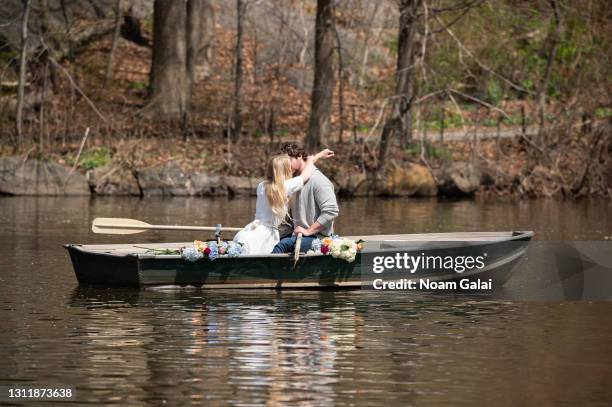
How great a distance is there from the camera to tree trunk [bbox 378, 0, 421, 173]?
29219mm

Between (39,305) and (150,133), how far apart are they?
60.5 feet

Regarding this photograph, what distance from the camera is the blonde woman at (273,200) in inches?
544

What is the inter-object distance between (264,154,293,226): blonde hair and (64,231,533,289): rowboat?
564mm

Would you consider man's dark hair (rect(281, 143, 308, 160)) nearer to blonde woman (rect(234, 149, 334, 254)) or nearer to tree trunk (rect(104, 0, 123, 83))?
blonde woman (rect(234, 149, 334, 254))

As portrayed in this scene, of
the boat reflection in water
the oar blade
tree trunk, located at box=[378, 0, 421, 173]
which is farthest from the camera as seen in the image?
tree trunk, located at box=[378, 0, 421, 173]

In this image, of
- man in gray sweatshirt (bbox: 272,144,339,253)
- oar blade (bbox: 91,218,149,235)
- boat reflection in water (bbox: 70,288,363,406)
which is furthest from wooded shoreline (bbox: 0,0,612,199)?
boat reflection in water (bbox: 70,288,363,406)

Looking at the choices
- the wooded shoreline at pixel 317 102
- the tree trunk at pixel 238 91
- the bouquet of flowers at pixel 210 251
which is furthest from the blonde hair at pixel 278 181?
the tree trunk at pixel 238 91

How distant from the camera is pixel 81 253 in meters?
14.5

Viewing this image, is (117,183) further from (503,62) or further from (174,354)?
(174,354)

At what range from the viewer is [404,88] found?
98.3ft

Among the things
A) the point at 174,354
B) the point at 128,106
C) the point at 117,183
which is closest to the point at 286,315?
the point at 174,354

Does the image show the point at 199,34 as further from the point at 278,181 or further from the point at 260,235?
the point at 278,181

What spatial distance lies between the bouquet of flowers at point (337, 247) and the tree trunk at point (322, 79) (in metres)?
16.2

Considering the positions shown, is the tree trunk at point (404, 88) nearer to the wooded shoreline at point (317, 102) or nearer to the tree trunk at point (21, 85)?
the wooded shoreline at point (317, 102)
